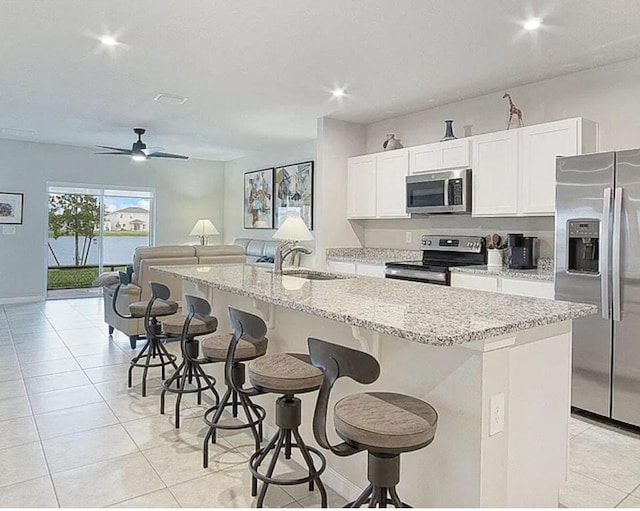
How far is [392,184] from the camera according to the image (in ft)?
17.3

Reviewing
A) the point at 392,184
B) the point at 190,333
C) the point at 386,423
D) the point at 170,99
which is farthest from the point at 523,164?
the point at 170,99

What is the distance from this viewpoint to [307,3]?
282 centimetres

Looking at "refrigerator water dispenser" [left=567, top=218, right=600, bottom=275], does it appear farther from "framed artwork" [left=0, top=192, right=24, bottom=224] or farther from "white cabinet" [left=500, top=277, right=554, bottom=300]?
"framed artwork" [left=0, top=192, right=24, bottom=224]

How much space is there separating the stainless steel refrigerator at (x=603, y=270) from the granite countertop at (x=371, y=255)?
6.93 feet

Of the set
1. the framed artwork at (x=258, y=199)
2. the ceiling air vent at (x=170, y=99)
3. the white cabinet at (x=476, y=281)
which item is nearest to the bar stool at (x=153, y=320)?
the ceiling air vent at (x=170, y=99)

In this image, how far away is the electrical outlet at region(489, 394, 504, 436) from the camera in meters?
1.66

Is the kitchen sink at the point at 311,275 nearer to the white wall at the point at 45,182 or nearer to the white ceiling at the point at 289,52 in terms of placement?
the white ceiling at the point at 289,52

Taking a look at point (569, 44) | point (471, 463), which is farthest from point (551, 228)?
point (471, 463)

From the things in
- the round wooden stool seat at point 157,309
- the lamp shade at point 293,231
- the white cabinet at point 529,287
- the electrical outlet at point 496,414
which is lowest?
the electrical outlet at point 496,414

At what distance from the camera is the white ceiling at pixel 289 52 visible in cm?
292

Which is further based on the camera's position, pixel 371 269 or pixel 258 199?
pixel 258 199

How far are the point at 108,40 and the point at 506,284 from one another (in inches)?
140

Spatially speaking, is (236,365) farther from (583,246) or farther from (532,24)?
(532,24)

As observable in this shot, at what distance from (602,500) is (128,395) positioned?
10.2 ft
